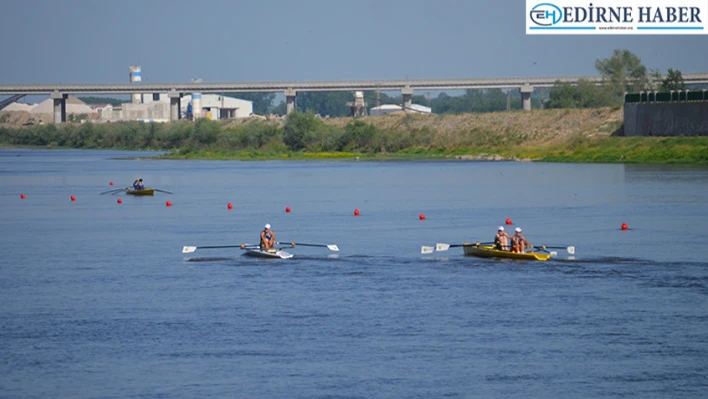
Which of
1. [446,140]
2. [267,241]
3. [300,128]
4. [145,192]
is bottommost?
[267,241]

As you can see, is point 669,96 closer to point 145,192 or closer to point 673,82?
point 673,82

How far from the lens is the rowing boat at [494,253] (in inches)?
1620

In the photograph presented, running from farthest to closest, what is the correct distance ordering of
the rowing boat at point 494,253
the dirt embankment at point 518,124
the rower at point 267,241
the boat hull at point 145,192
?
the dirt embankment at point 518,124 → the boat hull at point 145,192 → the rower at point 267,241 → the rowing boat at point 494,253

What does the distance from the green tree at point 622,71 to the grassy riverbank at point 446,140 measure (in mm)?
21906

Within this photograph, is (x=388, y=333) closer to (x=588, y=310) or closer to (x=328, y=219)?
(x=588, y=310)

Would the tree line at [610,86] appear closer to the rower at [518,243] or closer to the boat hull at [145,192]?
the boat hull at [145,192]

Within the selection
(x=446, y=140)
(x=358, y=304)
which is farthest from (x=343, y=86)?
(x=358, y=304)

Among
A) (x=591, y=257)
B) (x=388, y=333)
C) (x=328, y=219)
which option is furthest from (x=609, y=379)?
(x=328, y=219)

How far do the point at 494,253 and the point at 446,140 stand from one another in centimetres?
9758

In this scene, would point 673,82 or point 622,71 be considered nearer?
point 673,82

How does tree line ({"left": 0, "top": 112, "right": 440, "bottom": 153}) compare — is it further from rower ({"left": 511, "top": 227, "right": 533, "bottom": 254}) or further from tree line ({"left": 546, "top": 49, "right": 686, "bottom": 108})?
rower ({"left": 511, "top": 227, "right": 533, "bottom": 254})

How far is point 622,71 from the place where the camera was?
515ft

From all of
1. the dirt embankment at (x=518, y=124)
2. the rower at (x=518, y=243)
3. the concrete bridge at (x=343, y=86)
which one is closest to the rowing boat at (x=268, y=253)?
the rower at (x=518, y=243)

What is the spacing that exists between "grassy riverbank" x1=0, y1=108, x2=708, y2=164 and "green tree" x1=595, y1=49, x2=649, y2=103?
21906 millimetres
